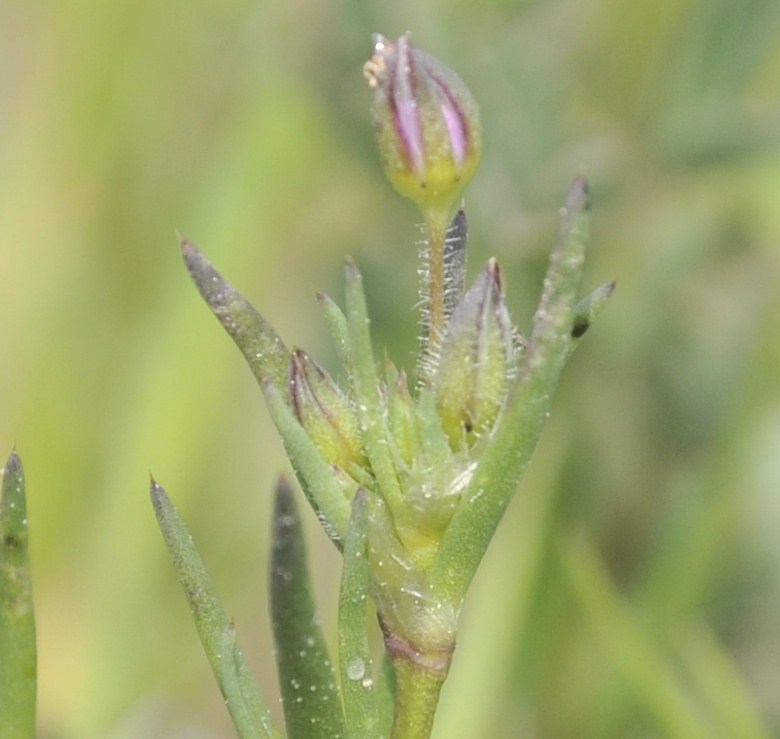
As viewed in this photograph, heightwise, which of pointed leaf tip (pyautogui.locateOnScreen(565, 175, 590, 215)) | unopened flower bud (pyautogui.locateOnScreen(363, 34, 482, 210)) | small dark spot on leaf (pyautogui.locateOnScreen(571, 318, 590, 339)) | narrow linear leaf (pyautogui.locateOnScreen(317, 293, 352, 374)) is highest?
unopened flower bud (pyautogui.locateOnScreen(363, 34, 482, 210))

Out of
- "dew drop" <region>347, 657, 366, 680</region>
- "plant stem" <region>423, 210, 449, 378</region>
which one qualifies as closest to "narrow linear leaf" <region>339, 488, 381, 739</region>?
"dew drop" <region>347, 657, 366, 680</region>

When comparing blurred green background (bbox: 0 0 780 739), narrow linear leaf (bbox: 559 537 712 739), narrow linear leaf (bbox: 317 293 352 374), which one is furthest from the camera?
blurred green background (bbox: 0 0 780 739)

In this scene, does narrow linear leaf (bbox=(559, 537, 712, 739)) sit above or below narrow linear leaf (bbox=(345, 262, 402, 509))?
below

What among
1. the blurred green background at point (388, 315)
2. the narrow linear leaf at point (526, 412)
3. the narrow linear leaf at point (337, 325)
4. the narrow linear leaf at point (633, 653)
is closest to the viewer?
the narrow linear leaf at point (526, 412)

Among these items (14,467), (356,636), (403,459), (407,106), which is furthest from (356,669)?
(407,106)

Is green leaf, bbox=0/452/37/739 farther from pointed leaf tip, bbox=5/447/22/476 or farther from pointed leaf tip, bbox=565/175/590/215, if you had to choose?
pointed leaf tip, bbox=565/175/590/215

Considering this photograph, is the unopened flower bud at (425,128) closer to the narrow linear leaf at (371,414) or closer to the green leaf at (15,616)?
the narrow linear leaf at (371,414)

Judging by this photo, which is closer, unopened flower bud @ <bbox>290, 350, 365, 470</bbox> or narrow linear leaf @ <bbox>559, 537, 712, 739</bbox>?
unopened flower bud @ <bbox>290, 350, 365, 470</bbox>

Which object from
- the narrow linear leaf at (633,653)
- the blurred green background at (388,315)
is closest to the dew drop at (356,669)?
the narrow linear leaf at (633,653)
